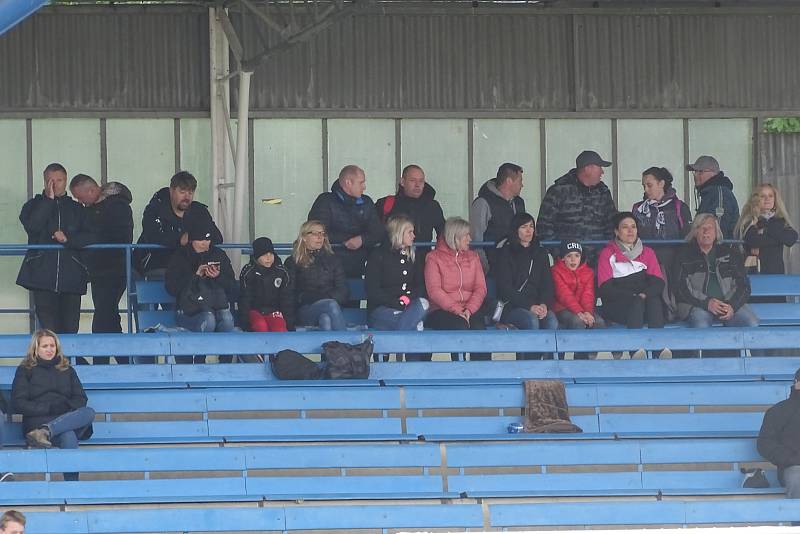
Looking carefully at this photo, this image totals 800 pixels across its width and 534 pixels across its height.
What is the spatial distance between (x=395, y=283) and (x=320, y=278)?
23.1 inches

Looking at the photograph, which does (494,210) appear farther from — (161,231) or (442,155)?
(442,155)

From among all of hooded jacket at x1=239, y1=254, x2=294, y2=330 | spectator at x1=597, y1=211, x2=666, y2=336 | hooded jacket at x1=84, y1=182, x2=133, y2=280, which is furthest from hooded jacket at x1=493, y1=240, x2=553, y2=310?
hooded jacket at x1=84, y1=182, x2=133, y2=280

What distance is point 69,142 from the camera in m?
16.4

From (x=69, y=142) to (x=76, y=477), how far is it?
21.2 ft

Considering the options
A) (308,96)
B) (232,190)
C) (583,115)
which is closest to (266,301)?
(232,190)

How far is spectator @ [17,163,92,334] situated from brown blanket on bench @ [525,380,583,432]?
3688 millimetres

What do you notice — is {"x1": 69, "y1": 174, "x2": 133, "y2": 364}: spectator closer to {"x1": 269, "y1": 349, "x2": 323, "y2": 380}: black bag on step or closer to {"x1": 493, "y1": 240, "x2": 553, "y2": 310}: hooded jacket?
{"x1": 269, "y1": 349, "x2": 323, "y2": 380}: black bag on step

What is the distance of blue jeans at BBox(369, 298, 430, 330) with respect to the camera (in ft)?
41.2

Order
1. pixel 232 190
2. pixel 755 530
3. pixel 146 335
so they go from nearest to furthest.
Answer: pixel 755 530, pixel 146 335, pixel 232 190

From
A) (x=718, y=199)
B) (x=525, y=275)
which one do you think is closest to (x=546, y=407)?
(x=525, y=275)

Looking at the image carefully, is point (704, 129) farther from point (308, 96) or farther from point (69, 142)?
point (69, 142)

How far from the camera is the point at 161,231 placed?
12828 millimetres

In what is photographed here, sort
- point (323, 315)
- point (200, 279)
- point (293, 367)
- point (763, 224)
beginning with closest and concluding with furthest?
point (293, 367) < point (200, 279) < point (323, 315) < point (763, 224)

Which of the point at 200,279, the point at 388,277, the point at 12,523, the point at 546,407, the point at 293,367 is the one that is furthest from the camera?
the point at 388,277
